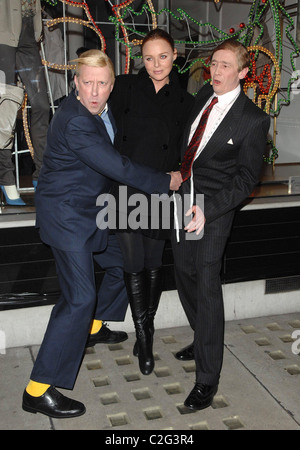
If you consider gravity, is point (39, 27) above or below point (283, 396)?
above

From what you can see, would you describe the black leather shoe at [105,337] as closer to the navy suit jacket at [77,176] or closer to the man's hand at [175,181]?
the navy suit jacket at [77,176]

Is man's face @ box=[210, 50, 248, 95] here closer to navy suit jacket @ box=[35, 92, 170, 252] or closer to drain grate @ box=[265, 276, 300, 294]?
navy suit jacket @ box=[35, 92, 170, 252]

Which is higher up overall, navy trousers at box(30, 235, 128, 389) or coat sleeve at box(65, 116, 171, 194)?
coat sleeve at box(65, 116, 171, 194)

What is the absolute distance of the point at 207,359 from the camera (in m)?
2.28

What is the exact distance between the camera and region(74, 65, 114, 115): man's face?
6.61 feet

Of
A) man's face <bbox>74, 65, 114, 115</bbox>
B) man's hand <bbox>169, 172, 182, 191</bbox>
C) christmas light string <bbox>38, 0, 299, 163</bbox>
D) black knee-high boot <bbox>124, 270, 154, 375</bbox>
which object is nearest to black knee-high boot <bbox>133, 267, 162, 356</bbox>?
black knee-high boot <bbox>124, 270, 154, 375</bbox>

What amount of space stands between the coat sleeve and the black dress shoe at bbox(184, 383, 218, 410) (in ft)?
3.08

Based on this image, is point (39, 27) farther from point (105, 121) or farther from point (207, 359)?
point (207, 359)

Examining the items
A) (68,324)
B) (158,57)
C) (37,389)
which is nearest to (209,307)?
(68,324)

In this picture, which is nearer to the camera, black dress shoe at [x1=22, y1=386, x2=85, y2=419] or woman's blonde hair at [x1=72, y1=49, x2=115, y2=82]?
woman's blonde hair at [x1=72, y1=49, x2=115, y2=82]

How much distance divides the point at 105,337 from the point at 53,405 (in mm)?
746

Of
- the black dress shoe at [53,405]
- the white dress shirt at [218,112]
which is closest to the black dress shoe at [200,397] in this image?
the black dress shoe at [53,405]

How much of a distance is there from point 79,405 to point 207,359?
0.62 meters
